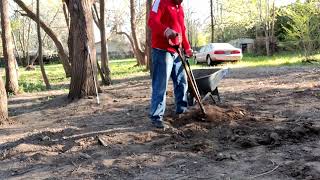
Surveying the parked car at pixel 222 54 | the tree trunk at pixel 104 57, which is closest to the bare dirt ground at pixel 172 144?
the tree trunk at pixel 104 57

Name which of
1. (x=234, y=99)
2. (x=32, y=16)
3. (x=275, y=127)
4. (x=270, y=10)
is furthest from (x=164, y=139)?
(x=270, y=10)

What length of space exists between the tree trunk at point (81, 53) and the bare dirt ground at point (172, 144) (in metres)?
1.42

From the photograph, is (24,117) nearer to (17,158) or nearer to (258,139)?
(17,158)

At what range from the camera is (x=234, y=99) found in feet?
27.9

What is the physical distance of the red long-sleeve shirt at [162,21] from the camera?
19.3 feet

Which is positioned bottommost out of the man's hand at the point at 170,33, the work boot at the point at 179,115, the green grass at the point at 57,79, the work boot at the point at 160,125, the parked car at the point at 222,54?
the green grass at the point at 57,79

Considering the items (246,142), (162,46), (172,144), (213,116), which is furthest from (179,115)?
(246,142)

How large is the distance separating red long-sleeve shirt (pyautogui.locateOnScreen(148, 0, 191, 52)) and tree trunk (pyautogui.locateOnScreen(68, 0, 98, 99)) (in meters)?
3.65

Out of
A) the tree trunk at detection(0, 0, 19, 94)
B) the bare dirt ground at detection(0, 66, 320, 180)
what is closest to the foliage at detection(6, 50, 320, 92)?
the tree trunk at detection(0, 0, 19, 94)

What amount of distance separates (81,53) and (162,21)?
12.4 feet

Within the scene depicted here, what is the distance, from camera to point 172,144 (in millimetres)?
5195

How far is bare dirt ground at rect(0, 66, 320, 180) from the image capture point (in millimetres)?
4273

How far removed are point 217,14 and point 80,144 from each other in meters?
50.8

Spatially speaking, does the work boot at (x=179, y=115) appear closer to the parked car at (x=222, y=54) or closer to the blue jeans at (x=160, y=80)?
the blue jeans at (x=160, y=80)
